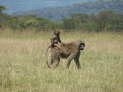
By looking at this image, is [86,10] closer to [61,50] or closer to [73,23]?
[73,23]

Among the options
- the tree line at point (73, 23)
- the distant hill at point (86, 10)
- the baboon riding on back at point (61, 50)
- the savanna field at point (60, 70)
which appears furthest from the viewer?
the distant hill at point (86, 10)

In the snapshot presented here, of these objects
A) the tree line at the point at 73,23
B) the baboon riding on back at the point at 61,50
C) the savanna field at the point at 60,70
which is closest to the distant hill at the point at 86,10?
the tree line at the point at 73,23

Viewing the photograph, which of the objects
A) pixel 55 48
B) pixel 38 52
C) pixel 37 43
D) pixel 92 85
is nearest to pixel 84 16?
pixel 37 43

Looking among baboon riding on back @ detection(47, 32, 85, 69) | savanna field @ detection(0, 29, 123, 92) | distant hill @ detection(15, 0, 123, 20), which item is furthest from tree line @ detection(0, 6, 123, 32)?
baboon riding on back @ detection(47, 32, 85, 69)

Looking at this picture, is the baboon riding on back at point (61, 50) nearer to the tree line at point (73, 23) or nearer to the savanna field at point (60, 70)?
the savanna field at point (60, 70)

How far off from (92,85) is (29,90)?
4.13 ft

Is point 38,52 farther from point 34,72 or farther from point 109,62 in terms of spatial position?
point 34,72

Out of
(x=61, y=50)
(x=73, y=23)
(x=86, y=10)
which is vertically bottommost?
(x=86, y=10)

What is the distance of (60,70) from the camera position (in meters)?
8.88

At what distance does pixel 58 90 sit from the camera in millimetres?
6566

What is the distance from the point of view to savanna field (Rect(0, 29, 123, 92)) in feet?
22.8

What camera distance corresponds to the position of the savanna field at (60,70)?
6945 millimetres

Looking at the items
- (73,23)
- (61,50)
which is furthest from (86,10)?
(61,50)

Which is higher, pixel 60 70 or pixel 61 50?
pixel 61 50
